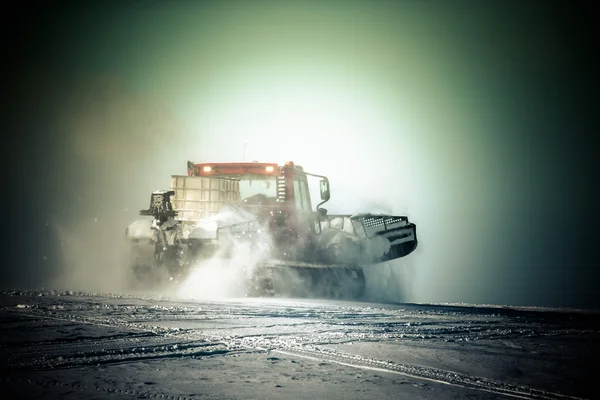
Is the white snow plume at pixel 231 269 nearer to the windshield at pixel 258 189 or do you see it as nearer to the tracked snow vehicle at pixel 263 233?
the tracked snow vehicle at pixel 263 233

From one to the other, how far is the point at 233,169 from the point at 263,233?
2475 mm

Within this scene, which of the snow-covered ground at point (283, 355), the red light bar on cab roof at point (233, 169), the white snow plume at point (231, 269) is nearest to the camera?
the snow-covered ground at point (283, 355)

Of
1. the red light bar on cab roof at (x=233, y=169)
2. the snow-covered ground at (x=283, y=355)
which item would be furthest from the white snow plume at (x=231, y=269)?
the snow-covered ground at (x=283, y=355)

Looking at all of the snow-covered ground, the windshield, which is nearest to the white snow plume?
the windshield

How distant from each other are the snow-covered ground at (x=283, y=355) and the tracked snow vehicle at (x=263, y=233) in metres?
4.61

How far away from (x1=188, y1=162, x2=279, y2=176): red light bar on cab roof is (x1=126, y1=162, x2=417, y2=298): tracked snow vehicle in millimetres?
27

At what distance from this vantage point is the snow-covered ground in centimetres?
383

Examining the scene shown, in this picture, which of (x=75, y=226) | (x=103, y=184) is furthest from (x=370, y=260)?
(x=103, y=184)

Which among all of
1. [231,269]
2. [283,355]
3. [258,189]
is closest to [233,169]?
[258,189]

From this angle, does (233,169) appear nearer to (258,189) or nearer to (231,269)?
(258,189)

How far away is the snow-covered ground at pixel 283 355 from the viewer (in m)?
3.83

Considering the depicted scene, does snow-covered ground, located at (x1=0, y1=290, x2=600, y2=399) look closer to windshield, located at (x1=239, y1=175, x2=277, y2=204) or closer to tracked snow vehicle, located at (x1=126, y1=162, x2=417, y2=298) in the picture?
tracked snow vehicle, located at (x1=126, y1=162, x2=417, y2=298)

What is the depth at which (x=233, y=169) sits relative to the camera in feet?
49.4

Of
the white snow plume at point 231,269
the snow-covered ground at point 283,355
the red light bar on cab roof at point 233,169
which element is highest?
the red light bar on cab roof at point 233,169
